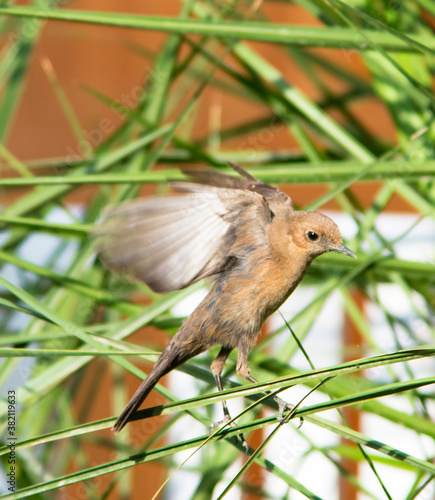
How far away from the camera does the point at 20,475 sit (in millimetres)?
1356

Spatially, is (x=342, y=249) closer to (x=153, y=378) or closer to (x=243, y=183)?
(x=243, y=183)

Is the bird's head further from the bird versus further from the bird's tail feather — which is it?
the bird's tail feather

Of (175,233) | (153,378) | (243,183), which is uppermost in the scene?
(243,183)

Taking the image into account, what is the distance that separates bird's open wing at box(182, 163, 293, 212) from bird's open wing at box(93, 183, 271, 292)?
0.06ft

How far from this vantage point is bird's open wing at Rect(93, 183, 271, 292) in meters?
1.00

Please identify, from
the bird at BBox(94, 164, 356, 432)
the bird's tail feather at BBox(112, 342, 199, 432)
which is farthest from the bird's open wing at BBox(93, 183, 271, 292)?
the bird's tail feather at BBox(112, 342, 199, 432)

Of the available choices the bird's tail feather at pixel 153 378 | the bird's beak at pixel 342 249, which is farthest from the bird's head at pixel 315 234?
the bird's tail feather at pixel 153 378

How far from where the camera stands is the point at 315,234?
3.95ft

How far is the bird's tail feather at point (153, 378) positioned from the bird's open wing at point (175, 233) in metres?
0.15

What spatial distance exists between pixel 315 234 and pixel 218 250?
0.59 feet

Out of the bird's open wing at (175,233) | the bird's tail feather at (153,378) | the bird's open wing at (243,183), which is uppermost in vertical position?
the bird's open wing at (243,183)

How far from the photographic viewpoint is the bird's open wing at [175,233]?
1002 mm

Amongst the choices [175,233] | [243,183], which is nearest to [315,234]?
[243,183]

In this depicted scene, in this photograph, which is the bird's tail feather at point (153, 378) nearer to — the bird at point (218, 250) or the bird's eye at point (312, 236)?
the bird at point (218, 250)
